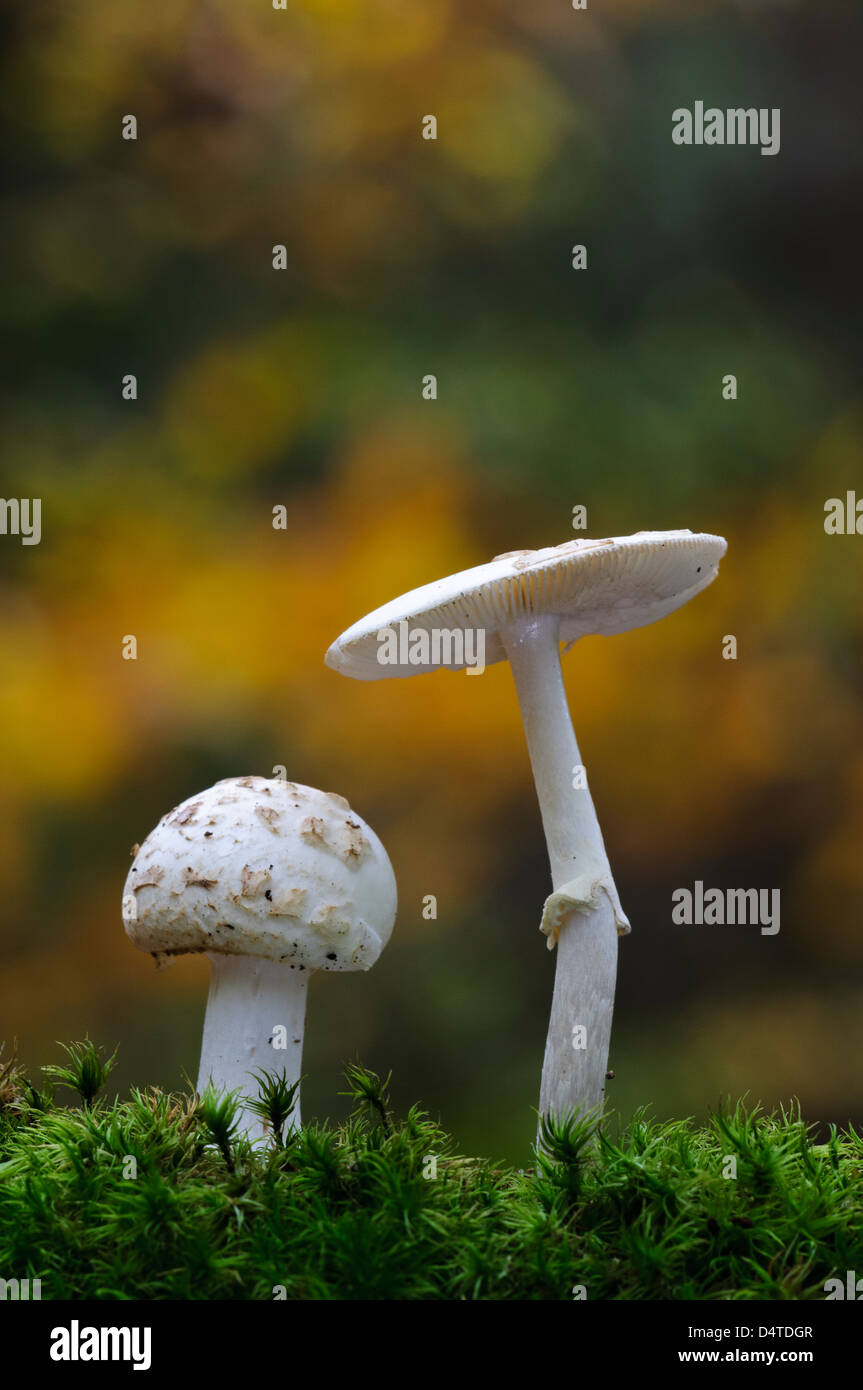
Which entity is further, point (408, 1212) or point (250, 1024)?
point (250, 1024)

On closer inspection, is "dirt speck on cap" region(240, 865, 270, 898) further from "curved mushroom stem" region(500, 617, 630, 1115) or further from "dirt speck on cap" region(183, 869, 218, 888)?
"curved mushroom stem" region(500, 617, 630, 1115)

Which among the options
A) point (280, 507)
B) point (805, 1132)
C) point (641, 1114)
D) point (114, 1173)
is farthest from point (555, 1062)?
point (280, 507)

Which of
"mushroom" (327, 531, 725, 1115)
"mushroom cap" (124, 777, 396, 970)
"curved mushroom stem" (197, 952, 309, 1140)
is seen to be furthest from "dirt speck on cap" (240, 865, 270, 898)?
"mushroom" (327, 531, 725, 1115)

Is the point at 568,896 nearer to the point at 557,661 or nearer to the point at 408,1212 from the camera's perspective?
the point at 557,661

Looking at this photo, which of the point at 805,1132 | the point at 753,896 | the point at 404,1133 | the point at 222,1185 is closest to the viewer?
the point at 222,1185

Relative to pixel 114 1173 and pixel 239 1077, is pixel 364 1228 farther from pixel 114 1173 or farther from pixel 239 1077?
pixel 239 1077
